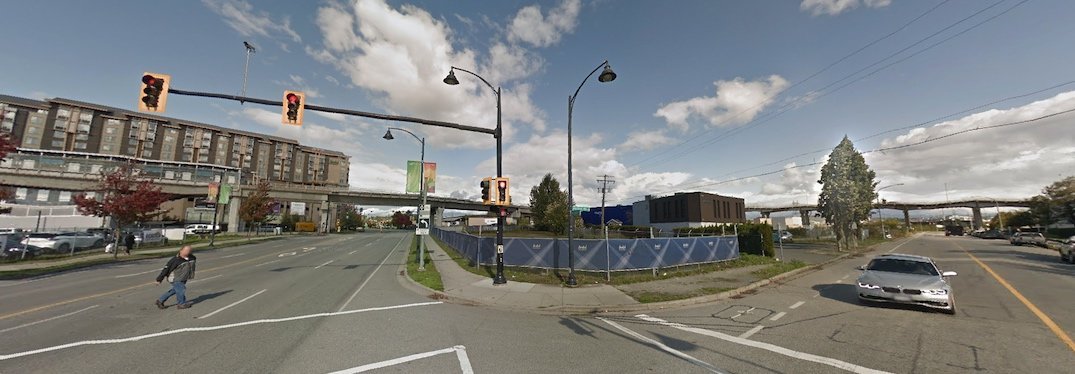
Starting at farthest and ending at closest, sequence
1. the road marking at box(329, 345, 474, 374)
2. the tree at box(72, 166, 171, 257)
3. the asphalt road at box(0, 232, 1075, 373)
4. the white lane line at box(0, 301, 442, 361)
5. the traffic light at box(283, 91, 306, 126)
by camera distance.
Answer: the tree at box(72, 166, 171, 257)
the traffic light at box(283, 91, 306, 126)
the white lane line at box(0, 301, 442, 361)
the asphalt road at box(0, 232, 1075, 373)
the road marking at box(329, 345, 474, 374)

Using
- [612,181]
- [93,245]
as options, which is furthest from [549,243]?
[612,181]

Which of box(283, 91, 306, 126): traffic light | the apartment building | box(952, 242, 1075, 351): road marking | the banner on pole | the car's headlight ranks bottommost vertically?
box(952, 242, 1075, 351): road marking

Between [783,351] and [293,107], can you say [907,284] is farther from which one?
[293,107]

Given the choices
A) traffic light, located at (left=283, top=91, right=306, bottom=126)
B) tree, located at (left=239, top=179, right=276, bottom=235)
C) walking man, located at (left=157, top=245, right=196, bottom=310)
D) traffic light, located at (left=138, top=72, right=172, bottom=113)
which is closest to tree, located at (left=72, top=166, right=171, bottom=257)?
tree, located at (left=239, top=179, right=276, bottom=235)

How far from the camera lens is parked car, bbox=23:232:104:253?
23391mm

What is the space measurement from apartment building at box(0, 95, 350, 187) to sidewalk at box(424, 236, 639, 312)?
3950 inches

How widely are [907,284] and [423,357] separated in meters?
11.2

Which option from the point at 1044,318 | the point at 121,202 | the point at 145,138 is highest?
the point at 145,138

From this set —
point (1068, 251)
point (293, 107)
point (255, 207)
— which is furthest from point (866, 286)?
point (255, 207)

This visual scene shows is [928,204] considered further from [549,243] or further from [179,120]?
[179,120]

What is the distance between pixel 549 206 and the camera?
155ft

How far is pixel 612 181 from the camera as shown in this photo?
62.5 metres

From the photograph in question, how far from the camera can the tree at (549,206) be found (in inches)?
1813

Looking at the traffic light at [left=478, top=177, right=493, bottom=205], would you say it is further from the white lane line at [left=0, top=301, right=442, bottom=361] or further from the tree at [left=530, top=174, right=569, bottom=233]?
the tree at [left=530, top=174, right=569, bottom=233]
